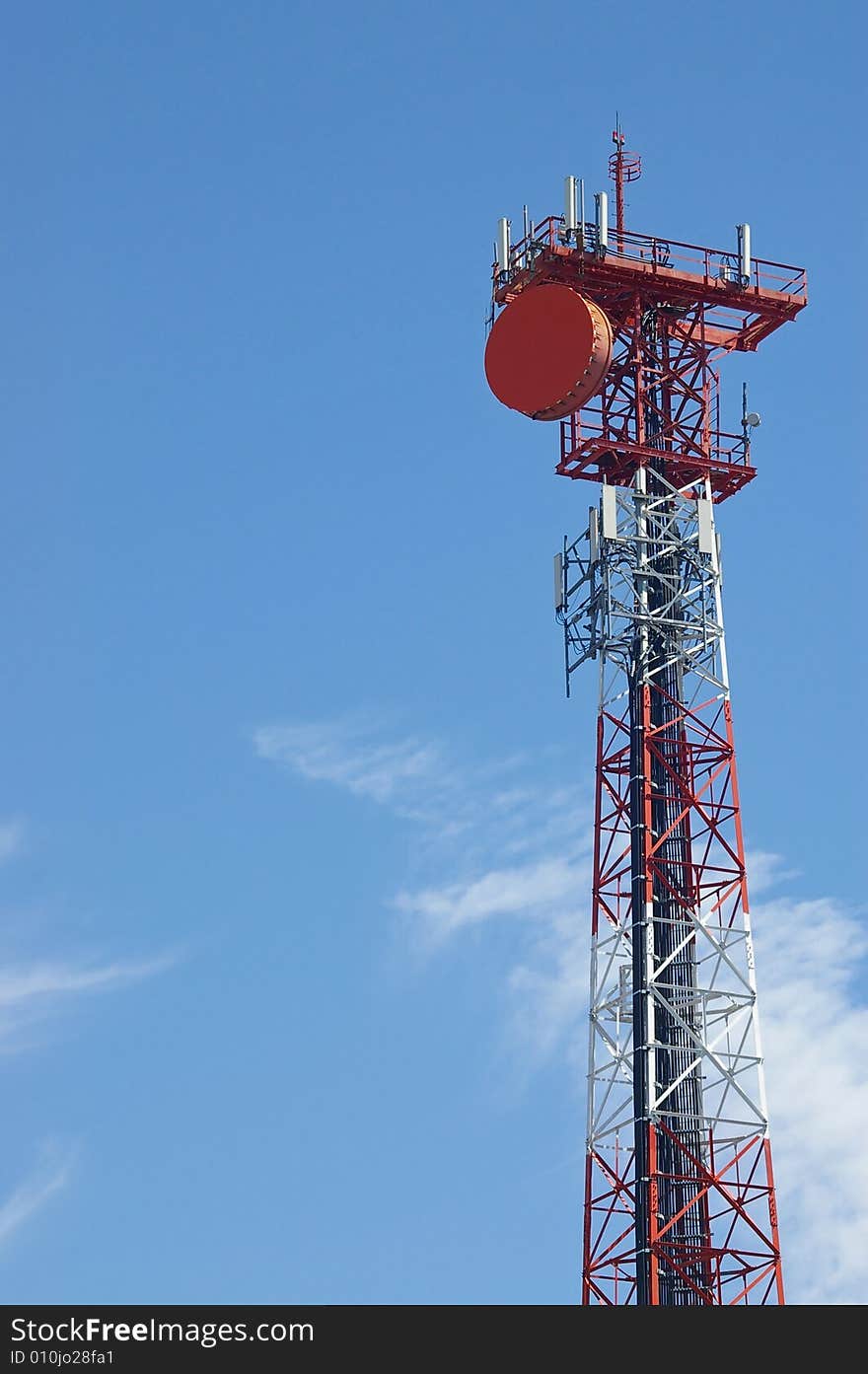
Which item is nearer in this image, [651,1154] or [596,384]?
[651,1154]

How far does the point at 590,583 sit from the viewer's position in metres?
102

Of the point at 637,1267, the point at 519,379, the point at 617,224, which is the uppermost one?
the point at 617,224

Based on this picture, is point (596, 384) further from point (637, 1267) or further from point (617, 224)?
point (637, 1267)

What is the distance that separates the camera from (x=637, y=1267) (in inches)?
3602

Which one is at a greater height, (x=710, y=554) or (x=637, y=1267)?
(x=710, y=554)

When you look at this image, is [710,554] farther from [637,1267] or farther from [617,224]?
[637,1267]

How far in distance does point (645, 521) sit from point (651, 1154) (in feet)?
80.6
